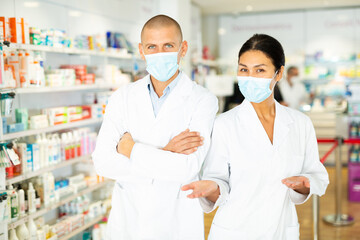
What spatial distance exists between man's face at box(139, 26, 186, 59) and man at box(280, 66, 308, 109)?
20.6 ft

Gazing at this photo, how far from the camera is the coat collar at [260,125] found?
6.36 feet

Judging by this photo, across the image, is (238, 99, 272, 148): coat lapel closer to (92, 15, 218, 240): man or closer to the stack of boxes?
(92, 15, 218, 240): man

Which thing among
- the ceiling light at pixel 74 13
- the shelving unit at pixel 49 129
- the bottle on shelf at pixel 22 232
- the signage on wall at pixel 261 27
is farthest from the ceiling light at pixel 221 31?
the bottle on shelf at pixel 22 232

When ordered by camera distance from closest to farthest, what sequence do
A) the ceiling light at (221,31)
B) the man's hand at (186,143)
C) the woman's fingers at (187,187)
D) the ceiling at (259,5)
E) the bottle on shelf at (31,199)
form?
the woman's fingers at (187,187) < the man's hand at (186,143) < the bottle on shelf at (31,199) < the ceiling at (259,5) < the ceiling light at (221,31)

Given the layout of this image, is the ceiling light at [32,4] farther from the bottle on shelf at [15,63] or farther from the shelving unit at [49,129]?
the bottle on shelf at [15,63]

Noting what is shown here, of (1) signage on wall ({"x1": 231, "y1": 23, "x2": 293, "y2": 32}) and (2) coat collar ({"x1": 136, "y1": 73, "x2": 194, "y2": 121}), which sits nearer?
(2) coat collar ({"x1": 136, "y1": 73, "x2": 194, "y2": 121})

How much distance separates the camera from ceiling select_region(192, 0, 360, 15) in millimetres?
8516

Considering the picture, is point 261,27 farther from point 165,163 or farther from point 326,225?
point 165,163

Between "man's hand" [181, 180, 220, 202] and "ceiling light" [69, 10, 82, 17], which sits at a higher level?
"ceiling light" [69, 10, 82, 17]

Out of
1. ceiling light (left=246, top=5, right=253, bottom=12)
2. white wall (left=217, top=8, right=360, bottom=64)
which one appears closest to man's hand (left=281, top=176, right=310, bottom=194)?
ceiling light (left=246, top=5, right=253, bottom=12)

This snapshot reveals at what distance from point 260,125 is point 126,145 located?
2.13 ft

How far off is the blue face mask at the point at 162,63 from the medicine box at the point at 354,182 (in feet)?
15.4

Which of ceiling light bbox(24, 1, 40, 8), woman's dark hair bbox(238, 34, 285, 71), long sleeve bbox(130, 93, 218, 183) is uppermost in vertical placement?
ceiling light bbox(24, 1, 40, 8)

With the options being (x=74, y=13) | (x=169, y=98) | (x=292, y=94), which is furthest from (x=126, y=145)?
(x=292, y=94)
